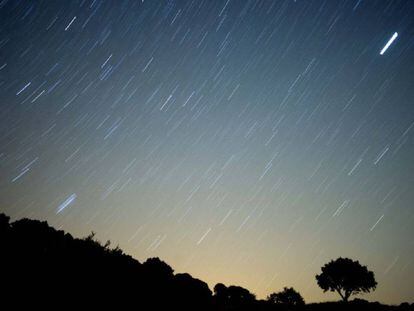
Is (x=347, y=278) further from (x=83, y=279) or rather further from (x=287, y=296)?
(x=83, y=279)

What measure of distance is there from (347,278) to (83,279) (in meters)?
41.3

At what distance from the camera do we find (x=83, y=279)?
2100 cm

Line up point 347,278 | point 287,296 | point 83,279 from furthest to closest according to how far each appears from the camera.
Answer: point 287,296, point 347,278, point 83,279

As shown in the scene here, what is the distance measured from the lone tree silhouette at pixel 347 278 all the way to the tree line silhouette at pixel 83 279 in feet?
61.4

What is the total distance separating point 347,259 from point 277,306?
2440 centimetres

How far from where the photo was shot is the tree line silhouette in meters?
17.8

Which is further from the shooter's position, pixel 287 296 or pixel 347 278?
pixel 287 296

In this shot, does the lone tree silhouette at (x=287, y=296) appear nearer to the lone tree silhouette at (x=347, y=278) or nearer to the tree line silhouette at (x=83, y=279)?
the lone tree silhouette at (x=347, y=278)

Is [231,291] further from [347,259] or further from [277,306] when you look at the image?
[277,306]

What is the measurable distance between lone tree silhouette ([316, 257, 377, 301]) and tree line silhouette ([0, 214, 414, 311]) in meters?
18.7

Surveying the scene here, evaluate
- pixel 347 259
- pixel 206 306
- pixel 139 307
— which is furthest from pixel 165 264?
pixel 347 259

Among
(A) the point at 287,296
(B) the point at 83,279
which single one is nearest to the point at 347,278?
(A) the point at 287,296

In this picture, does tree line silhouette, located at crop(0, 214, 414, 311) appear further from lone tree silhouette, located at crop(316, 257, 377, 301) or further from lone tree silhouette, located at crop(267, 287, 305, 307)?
lone tree silhouette, located at crop(267, 287, 305, 307)


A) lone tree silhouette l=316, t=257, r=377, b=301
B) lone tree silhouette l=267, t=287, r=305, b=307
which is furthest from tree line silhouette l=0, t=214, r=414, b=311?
lone tree silhouette l=267, t=287, r=305, b=307
